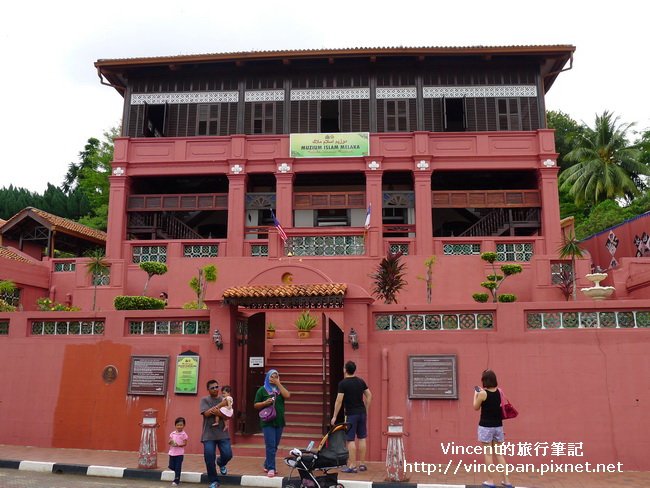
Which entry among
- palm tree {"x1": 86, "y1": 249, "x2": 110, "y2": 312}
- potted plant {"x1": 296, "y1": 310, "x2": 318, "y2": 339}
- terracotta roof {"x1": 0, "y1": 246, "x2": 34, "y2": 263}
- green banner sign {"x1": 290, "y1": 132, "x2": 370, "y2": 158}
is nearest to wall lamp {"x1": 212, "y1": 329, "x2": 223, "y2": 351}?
potted plant {"x1": 296, "y1": 310, "x2": 318, "y2": 339}

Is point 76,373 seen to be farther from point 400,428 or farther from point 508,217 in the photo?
point 508,217

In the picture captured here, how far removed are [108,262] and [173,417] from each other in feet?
25.8

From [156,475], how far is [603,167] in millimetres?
30068

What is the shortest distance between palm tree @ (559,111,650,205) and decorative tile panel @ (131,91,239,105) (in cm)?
1964

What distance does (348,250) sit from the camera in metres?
17.1

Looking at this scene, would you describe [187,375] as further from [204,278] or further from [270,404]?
[204,278]

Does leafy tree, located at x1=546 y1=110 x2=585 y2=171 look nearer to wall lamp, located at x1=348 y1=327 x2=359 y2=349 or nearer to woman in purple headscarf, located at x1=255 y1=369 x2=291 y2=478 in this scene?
wall lamp, located at x1=348 y1=327 x2=359 y2=349

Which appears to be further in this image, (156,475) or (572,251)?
(572,251)

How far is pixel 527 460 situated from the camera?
9.20 metres

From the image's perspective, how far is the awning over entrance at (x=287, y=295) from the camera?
9.97 m

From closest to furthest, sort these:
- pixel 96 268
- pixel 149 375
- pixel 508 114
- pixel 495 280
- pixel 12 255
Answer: pixel 149 375, pixel 495 280, pixel 96 268, pixel 12 255, pixel 508 114

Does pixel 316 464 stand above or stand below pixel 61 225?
below

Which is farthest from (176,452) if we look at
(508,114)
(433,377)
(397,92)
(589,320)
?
(508,114)

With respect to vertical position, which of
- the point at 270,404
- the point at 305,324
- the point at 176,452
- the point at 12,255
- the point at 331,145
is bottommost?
the point at 176,452
